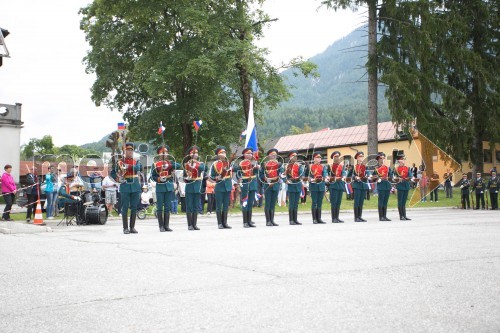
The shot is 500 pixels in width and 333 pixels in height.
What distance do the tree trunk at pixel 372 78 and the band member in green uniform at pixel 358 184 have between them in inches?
446

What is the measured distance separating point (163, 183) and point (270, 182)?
3.52m

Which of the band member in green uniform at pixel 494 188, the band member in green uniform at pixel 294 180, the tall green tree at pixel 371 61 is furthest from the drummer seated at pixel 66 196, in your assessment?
the band member in green uniform at pixel 494 188

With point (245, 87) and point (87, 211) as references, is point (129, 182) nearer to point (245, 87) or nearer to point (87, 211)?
point (87, 211)

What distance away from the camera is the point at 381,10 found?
30.6 metres

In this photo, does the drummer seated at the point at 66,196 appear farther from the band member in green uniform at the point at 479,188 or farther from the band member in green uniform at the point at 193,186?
the band member in green uniform at the point at 479,188

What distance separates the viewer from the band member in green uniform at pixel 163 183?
1459cm

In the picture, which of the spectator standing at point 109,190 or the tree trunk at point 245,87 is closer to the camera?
the spectator standing at point 109,190

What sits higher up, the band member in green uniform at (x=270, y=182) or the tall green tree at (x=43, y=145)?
the tall green tree at (x=43, y=145)

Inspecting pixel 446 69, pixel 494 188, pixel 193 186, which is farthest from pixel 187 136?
pixel 193 186

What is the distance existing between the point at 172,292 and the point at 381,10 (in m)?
27.7

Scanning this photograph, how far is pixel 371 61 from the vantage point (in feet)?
98.3

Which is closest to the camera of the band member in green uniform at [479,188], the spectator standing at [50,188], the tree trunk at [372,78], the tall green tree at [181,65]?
the spectator standing at [50,188]

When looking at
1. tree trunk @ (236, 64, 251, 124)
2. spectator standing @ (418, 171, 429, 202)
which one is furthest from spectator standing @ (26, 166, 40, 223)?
spectator standing @ (418, 171, 429, 202)

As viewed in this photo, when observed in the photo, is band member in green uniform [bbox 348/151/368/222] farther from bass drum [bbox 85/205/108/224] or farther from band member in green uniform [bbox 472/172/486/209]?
band member in green uniform [bbox 472/172/486/209]
